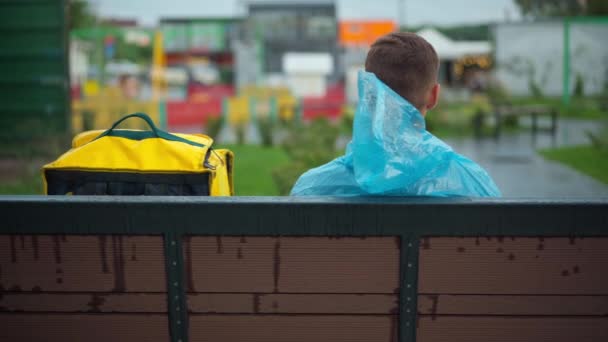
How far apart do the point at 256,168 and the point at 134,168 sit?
32.7 feet

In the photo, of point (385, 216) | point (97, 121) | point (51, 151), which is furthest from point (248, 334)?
point (97, 121)

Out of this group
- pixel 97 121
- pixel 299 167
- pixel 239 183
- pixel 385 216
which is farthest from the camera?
pixel 97 121

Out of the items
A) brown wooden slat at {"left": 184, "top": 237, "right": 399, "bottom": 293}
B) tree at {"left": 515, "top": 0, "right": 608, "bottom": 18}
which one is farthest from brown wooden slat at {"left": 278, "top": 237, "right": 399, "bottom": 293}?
tree at {"left": 515, "top": 0, "right": 608, "bottom": 18}

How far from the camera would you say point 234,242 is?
222 cm

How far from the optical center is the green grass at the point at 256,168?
A: 10.1 m

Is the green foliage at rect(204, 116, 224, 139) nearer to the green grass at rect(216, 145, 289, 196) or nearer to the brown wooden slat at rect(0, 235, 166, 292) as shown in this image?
the green grass at rect(216, 145, 289, 196)

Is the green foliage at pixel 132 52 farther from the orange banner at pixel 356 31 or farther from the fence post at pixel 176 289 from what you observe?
the fence post at pixel 176 289

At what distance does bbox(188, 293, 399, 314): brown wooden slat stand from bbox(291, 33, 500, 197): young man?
0.31 meters

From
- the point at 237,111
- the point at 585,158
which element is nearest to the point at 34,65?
the point at 585,158

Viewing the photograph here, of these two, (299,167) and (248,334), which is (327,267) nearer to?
(248,334)

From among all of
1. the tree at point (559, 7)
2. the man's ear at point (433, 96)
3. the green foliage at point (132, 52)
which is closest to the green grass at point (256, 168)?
the man's ear at point (433, 96)

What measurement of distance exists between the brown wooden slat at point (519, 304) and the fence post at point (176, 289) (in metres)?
0.61

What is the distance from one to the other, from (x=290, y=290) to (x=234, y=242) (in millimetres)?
192

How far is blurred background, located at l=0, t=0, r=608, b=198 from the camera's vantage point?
1245cm
